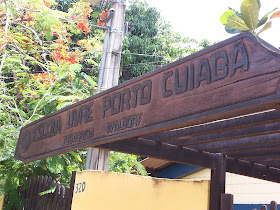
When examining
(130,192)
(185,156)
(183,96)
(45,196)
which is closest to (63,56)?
(45,196)

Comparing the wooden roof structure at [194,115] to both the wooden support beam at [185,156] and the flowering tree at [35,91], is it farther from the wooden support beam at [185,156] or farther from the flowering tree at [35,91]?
the flowering tree at [35,91]

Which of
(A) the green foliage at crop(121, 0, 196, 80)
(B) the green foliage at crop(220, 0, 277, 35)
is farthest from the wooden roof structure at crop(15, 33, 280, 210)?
(A) the green foliage at crop(121, 0, 196, 80)

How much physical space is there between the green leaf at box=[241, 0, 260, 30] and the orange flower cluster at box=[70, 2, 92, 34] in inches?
284

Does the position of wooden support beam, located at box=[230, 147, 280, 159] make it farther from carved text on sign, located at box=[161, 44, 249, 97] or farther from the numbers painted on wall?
the numbers painted on wall

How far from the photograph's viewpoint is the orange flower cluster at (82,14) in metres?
8.50

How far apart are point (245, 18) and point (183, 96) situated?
35.9 inches

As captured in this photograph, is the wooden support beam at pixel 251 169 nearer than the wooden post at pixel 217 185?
No

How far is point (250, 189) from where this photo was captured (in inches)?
319

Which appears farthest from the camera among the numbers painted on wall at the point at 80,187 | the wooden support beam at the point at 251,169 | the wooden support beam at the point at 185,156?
the numbers painted on wall at the point at 80,187

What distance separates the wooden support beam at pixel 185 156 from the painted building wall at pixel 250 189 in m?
3.48

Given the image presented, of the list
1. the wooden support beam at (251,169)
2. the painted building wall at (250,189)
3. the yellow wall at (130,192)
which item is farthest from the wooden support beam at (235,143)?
the painted building wall at (250,189)

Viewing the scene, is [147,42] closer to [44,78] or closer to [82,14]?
[82,14]

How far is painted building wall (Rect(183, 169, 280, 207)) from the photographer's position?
7691 mm

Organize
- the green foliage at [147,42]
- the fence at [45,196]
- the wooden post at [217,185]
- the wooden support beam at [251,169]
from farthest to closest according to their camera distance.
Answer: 1. the green foliage at [147,42]
2. the fence at [45,196]
3. the wooden support beam at [251,169]
4. the wooden post at [217,185]
